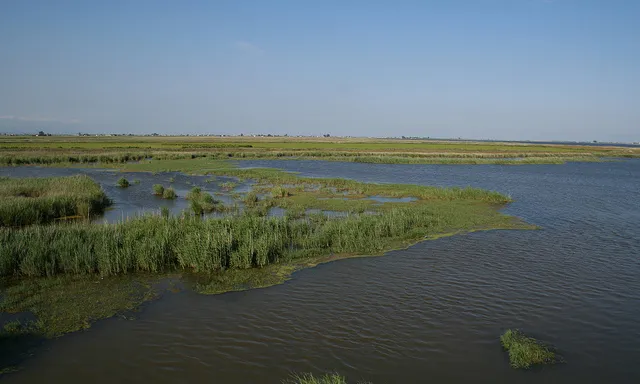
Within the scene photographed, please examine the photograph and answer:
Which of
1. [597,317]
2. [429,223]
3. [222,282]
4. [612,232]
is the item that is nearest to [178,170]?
[429,223]

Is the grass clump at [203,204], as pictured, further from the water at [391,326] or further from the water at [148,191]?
the water at [391,326]

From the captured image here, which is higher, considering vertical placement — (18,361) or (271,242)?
(271,242)

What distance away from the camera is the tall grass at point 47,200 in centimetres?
1802

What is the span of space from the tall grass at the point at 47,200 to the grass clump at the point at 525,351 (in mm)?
17728

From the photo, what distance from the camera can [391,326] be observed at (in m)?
9.18

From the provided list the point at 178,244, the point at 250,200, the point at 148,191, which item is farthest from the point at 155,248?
the point at 148,191

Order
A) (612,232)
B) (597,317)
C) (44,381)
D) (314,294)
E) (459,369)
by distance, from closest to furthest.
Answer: (44,381) < (459,369) < (597,317) < (314,294) < (612,232)

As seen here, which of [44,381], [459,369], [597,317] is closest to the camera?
[44,381]

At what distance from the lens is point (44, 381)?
713cm

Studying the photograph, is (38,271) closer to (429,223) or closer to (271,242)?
(271,242)

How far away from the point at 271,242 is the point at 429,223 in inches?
321

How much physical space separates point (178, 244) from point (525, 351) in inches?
383

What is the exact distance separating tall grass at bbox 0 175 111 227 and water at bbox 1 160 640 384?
11951mm

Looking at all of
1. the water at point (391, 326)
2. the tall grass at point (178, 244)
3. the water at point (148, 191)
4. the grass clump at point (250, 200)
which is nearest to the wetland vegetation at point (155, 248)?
the tall grass at point (178, 244)
